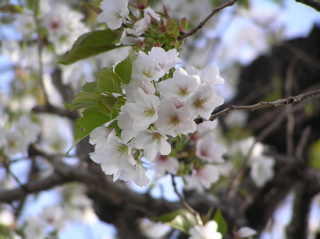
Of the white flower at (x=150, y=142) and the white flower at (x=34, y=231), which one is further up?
the white flower at (x=150, y=142)

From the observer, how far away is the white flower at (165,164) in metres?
1.18

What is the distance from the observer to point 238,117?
3326 mm

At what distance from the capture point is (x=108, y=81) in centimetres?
78

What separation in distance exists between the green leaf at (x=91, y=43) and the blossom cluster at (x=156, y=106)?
21 cm

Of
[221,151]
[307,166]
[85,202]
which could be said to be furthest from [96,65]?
[221,151]

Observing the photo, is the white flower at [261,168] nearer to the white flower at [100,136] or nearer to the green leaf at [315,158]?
the green leaf at [315,158]

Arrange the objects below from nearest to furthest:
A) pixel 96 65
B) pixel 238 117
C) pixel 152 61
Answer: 1. pixel 152 61
2. pixel 96 65
3. pixel 238 117

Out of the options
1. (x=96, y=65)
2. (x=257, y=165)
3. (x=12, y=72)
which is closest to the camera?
(x=257, y=165)

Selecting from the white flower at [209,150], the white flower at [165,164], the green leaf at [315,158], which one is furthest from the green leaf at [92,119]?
the green leaf at [315,158]

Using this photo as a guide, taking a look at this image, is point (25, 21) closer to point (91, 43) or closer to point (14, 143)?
point (14, 143)

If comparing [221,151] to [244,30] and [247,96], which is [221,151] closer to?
[247,96]

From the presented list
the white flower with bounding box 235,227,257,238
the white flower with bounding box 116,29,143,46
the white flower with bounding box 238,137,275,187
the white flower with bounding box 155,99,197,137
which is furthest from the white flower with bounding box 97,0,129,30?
the white flower with bounding box 238,137,275,187

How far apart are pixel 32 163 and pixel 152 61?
2.42 meters

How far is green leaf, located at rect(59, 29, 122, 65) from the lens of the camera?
0.96m
